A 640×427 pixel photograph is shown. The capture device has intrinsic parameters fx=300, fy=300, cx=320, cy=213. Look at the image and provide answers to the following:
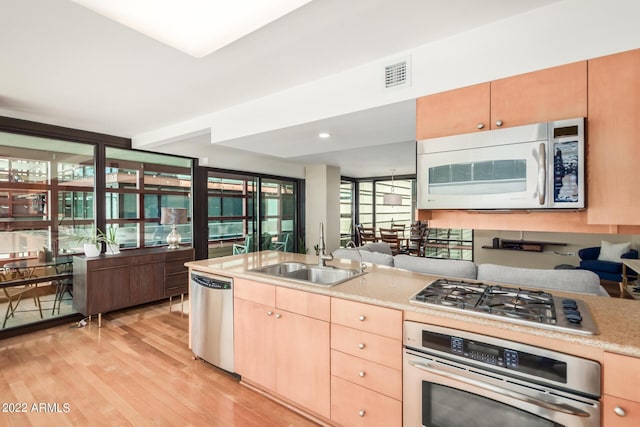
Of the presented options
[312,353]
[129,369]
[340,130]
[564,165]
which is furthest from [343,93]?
[129,369]

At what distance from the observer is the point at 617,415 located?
1109 mm

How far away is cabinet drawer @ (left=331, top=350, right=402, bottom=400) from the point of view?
1599mm

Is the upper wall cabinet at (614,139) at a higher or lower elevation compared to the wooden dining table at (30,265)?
higher

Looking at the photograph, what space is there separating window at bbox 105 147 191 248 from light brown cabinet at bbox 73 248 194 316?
1.03 feet

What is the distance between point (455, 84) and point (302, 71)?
3.64ft

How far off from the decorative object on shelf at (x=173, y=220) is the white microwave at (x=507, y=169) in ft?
11.5

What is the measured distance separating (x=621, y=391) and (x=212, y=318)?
98.5 inches

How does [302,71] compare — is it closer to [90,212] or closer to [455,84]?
[455,84]

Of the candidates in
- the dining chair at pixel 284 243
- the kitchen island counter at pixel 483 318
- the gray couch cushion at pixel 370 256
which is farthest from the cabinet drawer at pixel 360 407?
the dining chair at pixel 284 243

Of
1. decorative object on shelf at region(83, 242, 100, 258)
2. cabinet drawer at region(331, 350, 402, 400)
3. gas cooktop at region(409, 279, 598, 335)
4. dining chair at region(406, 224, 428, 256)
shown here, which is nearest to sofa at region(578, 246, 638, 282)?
dining chair at region(406, 224, 428, 256)

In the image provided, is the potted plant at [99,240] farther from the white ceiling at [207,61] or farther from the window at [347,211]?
the window at [347,211]

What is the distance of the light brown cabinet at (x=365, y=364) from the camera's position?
1.60 meters

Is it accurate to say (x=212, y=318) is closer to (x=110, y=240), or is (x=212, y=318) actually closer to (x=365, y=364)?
(x=365, y=364)

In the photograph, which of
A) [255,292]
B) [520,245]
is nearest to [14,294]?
[255,292]
